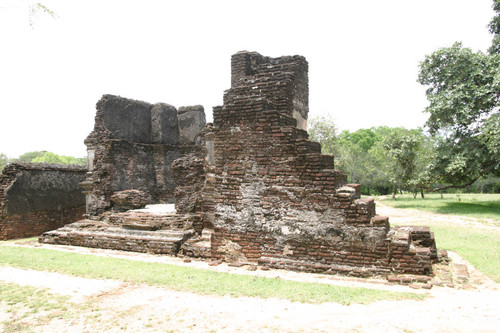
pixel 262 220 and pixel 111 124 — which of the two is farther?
pixel 111 124

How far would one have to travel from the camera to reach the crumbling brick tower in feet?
18.6

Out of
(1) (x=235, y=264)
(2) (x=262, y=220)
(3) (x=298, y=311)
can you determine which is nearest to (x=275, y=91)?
(2) (x=262, y=220)

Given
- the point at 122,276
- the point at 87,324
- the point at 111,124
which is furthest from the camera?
the point at 111,124

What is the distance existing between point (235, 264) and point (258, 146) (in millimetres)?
2177

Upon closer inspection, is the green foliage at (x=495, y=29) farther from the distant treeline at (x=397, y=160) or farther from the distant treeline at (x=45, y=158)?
the distant treeline at (x=45, y=158)

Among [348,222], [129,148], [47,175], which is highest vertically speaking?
[129,148]

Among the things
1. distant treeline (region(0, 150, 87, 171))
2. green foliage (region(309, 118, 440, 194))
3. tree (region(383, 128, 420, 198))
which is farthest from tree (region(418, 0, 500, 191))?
distant treeline (region(0, 150, 87, 171))

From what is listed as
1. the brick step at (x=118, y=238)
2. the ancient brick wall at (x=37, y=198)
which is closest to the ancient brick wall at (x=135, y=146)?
the brick step at (x=118, y=238)

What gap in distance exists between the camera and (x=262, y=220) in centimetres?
636

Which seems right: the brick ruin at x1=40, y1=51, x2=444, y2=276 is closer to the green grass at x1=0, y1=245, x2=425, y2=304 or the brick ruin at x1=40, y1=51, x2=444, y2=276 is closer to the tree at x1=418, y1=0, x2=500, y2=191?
the green grass at x1=0, y1=245, x2=425, y2=304

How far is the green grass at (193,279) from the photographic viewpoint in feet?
15.2

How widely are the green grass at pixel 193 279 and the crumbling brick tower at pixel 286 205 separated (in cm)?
84

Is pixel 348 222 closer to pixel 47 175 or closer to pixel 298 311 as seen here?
pixel 298 311

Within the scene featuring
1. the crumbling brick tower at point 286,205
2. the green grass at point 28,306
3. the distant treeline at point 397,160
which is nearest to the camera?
the green grass at point 28,306
